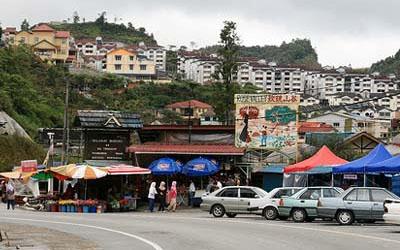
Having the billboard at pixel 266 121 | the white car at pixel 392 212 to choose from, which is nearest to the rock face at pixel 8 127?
the billboard at pixel 266 121

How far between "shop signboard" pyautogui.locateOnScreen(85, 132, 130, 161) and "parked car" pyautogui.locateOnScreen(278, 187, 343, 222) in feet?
58.2

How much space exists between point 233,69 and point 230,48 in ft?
7.64

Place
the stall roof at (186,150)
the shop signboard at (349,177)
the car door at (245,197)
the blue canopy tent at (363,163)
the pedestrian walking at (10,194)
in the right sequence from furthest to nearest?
the stall roof at (186,150), the pedestrian walking at (10,194), the shop signboard at (349,177), the blue canopy tent at (363,163), the car door at (245,197)

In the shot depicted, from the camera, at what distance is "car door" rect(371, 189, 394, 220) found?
27.7 m

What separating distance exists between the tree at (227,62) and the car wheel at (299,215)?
40.4 m

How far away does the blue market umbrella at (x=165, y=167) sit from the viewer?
42.9 m

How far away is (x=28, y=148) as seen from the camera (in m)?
73.9

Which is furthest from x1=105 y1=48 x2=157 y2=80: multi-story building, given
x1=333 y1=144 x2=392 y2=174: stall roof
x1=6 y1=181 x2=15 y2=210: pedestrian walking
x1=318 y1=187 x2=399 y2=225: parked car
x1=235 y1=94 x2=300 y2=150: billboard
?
x1=318 y1=187 x2=399 y2=225: parked car

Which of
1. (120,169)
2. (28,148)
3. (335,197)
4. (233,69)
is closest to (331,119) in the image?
(233,69)

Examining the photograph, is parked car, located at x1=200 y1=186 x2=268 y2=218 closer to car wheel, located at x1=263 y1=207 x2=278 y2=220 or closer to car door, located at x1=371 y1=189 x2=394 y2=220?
car wheel, located at x1=263 y1=207 x2=278 y2=220

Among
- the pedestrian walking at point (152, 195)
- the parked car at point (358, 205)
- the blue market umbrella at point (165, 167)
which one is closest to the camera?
the parked car at point (358, 205)

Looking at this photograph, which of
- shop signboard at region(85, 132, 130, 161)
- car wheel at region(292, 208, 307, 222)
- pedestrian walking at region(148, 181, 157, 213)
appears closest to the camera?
car wheel at region(292, 208, 307, 222)

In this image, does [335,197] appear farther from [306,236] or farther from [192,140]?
[192,140]

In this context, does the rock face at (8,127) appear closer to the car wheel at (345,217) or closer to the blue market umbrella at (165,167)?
the blue market umbrella at (165,167)
